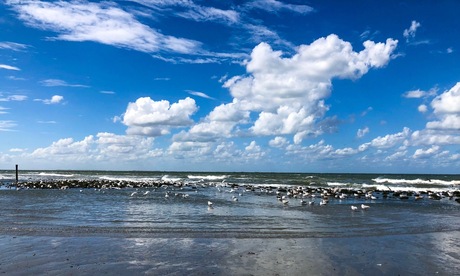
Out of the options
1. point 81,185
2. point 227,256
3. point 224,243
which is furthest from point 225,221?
point 81,185

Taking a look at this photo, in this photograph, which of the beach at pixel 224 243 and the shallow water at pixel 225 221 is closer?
the beach at pixel 224 243

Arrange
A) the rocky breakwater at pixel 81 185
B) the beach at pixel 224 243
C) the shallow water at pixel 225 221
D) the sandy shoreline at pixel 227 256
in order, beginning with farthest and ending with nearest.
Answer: the rocky breakwater at pixel 81 185 → the shallow water at pixel 225 221 → the beach at pixel 224 243 → the sandy shoreline at pixel 227 256

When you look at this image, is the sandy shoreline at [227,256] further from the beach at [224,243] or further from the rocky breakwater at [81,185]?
the rocky breakwater at [81,185]

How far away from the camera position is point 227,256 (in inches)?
513

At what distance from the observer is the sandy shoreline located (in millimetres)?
11430

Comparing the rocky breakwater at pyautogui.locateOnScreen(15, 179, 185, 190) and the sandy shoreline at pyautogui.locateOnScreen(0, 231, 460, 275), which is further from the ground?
the rocky breakwater at pyautogui.locateOnScreen(15, 179, 185, 190)

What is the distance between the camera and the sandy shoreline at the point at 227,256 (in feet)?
37.5

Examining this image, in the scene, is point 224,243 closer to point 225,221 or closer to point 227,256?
point 227,256

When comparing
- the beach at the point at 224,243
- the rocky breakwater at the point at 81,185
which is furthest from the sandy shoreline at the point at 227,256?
the rocky breakwater at the point at 81,185

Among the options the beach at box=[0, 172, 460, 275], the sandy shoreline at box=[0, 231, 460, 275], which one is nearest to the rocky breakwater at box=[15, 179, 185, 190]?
the beach at box=[0, 172, 460, 275]

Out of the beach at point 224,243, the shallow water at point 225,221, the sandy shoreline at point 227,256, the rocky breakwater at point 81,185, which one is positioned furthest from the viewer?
the rocky breakwater at point 81,185

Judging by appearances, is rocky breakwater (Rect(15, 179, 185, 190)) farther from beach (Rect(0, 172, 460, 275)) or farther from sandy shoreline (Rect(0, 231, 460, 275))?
sandy shoreline (Rect(0, 231, 460, 275))

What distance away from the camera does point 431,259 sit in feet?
43.0

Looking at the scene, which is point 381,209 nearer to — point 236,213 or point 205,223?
point 236,213
